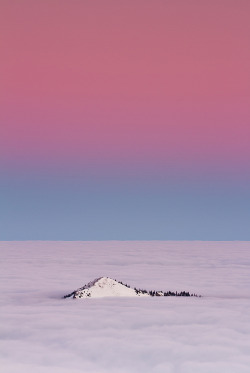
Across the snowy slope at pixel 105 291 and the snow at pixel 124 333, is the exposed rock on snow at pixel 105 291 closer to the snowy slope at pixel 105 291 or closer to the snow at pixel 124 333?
the snowy slope at pixel 105 291

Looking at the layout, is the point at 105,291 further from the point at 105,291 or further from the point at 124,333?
the point at 124,333

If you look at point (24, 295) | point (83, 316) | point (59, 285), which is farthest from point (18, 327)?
point (59, 285)

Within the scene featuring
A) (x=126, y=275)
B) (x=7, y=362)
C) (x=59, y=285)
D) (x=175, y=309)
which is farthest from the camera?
(x=126, y=275)

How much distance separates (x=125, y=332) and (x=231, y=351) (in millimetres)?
3757

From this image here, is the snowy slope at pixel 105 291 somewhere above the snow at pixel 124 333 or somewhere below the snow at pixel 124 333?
above

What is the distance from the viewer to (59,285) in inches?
1510

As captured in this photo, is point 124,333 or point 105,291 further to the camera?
point 105,291

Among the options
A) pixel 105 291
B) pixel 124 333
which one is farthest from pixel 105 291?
pixel 124 333

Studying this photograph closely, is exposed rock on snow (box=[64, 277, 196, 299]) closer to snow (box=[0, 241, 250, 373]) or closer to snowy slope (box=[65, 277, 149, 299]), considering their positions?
snowy slope (box=[65, 277, 149, 299])

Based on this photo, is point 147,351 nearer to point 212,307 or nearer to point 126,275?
point 212,307

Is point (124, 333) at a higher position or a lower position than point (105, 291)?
lower

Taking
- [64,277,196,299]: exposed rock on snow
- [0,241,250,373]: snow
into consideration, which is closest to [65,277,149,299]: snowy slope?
[64,277,196,299]: exposed rock on snow

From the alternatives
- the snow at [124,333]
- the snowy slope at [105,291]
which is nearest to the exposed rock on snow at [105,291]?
the snowy slope at [105,291]

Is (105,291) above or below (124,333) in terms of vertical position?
above
